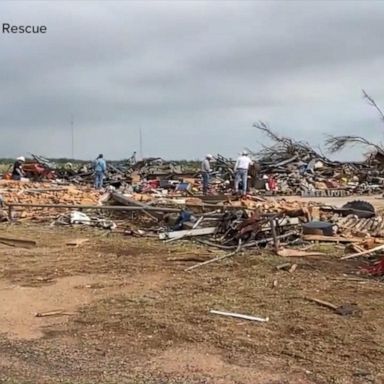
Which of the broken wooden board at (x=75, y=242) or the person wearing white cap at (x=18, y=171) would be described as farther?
the person wearing white cap at (x=18, y=171)

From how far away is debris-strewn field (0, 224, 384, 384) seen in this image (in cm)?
492

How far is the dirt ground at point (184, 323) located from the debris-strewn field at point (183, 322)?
12 millimetres

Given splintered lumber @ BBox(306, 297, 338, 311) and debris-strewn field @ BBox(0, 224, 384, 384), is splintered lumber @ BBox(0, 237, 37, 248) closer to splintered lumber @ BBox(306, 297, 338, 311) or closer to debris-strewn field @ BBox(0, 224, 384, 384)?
debris-strewn field @ BBox(0, 224, 384, 384)

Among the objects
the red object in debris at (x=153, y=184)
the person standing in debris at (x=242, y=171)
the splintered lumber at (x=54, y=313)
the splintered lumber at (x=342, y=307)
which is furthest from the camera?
the red object in debris at (x=153, y=184)

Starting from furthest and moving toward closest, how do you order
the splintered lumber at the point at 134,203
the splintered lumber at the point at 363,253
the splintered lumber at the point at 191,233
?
1. the splintered lumber at the point at 134,203
2. the splintered lumber at the point at 191,233
3. the splintered lumber at the point at 363,253

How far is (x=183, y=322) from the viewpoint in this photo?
6312mm

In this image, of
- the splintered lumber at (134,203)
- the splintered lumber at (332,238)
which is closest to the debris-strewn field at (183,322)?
the splintered lumber at (332,238)

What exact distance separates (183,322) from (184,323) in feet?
0.12

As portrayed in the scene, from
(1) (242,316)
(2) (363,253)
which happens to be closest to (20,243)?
(2) (363,253)

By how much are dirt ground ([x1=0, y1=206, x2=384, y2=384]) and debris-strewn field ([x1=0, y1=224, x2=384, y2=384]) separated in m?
0.01

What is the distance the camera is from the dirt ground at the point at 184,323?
491 cm

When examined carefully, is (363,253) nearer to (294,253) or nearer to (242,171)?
(294,253)

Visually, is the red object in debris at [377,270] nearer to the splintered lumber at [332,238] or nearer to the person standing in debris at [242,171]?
the splintered lumber at [332,238]

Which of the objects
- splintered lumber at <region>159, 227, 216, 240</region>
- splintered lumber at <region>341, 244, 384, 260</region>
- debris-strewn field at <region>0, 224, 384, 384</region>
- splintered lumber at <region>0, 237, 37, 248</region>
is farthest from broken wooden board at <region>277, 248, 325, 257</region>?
splintered lumber at <region>0, 237, 37, 248</region>
